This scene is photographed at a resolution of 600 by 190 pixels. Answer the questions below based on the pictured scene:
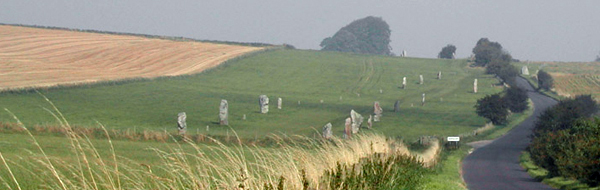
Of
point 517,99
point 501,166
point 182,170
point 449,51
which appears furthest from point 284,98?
point 449,51

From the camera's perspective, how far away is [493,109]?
71812 millimetres

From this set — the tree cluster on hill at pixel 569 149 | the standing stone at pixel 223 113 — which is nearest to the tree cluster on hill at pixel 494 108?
the tree cluster on hill at pixel 569 149

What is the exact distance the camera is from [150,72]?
83812 millimetres

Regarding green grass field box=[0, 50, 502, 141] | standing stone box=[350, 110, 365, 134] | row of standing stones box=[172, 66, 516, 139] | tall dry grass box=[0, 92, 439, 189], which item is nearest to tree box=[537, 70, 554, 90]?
green grass field box=[0, 50, 502, 141]

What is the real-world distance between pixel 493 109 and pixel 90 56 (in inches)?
1873

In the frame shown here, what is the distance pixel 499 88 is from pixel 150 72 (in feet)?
145

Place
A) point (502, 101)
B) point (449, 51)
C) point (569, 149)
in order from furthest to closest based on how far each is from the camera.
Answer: point (449, 51) → point (502, 101) → point (569, 149)

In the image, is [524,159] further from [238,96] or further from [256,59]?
[256,59]

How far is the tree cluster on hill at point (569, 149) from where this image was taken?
27.8 meters

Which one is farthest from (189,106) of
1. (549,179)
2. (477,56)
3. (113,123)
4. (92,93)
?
(477,56)

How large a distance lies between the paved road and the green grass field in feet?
13.5

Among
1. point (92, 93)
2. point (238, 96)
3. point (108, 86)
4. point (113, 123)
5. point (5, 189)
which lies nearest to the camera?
point (5, 189)

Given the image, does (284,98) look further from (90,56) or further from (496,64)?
(496,64)

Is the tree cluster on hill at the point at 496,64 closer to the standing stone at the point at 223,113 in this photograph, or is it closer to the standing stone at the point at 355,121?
the standing stone at the point at 355,121
